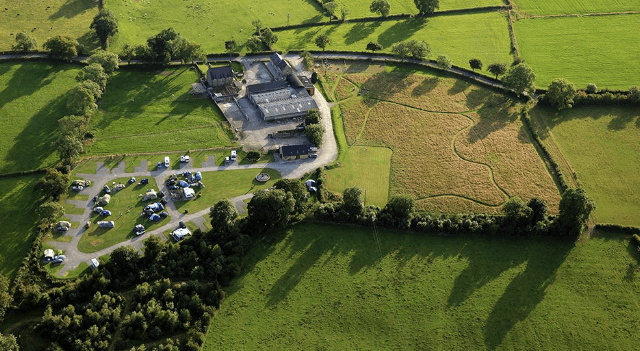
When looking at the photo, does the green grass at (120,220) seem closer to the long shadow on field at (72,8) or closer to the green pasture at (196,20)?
the green pasture at (196,20)

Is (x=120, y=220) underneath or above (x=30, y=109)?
underneath

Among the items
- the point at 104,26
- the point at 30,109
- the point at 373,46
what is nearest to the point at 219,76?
the point at 104,26

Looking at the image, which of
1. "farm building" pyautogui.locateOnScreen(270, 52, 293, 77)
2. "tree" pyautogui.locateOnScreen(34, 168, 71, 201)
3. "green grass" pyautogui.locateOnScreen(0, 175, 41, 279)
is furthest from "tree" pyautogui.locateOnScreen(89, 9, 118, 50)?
"tree" pyautogui.locateOnScreen(34, 168, 71, 201)

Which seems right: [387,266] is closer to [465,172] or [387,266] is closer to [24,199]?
[465,172]

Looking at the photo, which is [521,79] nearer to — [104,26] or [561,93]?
[561,93]

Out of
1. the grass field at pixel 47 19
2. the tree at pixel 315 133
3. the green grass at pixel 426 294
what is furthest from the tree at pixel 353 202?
the grass field at pixel 47 19
